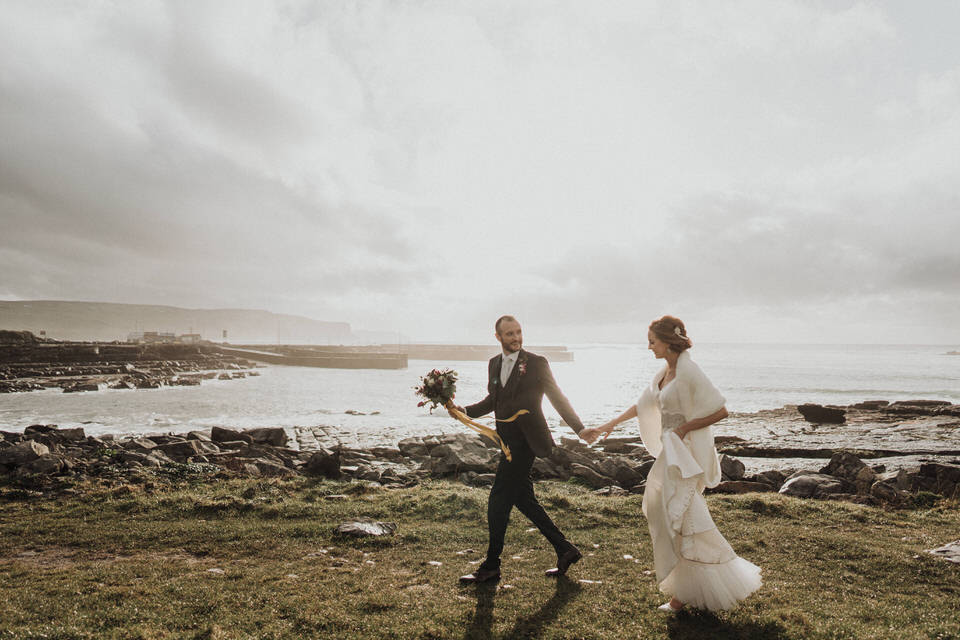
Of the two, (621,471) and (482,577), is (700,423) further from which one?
(621,471)

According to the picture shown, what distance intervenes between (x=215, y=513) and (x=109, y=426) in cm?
1870

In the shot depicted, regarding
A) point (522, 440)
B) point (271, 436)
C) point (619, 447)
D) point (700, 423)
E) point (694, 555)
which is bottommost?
point (619, 447)

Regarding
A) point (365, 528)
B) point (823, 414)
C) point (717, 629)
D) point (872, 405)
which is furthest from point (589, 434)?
point (872, 405)

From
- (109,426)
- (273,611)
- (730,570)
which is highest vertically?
(730,570)

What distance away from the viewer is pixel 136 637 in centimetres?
401

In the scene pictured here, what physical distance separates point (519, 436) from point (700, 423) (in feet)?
5.96

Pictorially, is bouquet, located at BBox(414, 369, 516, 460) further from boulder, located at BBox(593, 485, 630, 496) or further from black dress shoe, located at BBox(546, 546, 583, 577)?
boulder, located at BBox(593, 485, 630, 496)

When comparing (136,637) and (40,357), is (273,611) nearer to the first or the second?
(136,637)

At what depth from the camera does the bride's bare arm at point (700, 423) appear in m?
4.31

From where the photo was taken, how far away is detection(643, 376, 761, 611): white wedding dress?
420cm

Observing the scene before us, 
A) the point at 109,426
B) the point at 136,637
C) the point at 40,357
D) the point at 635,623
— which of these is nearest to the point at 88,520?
the point at 136,637

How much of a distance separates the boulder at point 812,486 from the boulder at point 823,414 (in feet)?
59.0

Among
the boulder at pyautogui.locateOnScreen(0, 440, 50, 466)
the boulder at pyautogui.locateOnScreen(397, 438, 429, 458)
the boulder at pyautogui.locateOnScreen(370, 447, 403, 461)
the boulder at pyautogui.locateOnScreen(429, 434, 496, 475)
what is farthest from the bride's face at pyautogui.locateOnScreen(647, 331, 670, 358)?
the boulder at pyautogui.locateOnScreen(0, 440, 50, 466)

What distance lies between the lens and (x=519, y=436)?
533 cm
